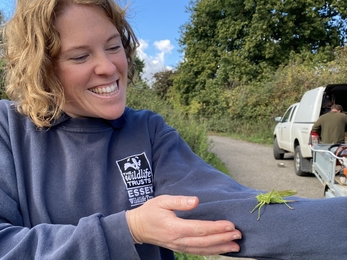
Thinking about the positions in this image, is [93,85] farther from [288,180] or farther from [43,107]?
[288,180]

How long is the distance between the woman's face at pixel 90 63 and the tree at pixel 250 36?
21441 millimetres

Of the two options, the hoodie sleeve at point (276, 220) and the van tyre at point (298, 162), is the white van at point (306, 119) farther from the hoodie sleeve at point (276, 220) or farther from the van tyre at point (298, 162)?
the hoodie sleeve at point (276, 220)

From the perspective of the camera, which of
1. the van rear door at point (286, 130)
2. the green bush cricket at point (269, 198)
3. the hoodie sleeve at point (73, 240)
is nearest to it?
the hoodie sleeve at point (73, 240)

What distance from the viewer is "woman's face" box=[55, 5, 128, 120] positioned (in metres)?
1.19

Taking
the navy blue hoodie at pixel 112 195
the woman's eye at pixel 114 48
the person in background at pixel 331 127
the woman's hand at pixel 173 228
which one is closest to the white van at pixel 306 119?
the person in background at pixel 331 127

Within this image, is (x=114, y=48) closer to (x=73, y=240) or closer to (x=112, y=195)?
(x=112, y=195)

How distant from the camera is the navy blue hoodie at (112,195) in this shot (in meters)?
0.93

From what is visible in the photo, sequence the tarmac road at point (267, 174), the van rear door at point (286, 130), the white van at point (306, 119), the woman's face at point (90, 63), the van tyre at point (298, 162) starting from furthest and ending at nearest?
the van rear door at point (286, 130) → the van tyre at point (298, 162) → the white van at point (306, 119) → the tarmac road at point (267, 174) → the woman's face at point (90, 63)

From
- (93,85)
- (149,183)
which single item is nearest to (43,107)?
(93,85)

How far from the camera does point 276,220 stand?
3.36ft

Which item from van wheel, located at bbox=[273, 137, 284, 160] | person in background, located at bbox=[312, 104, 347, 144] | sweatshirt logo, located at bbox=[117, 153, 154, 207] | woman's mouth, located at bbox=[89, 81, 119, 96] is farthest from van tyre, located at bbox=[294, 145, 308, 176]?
woman's mouth, located at bbox=[89, 81, 119, 96]

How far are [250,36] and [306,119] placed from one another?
15896mm

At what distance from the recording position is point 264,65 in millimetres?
22312

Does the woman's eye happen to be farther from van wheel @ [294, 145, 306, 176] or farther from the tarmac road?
van wheel @ [294, 145, 306, 176]
